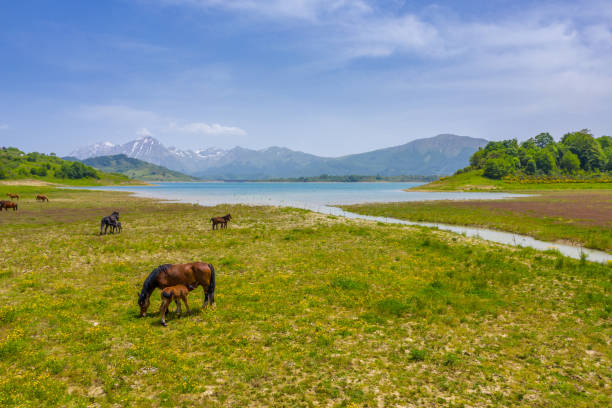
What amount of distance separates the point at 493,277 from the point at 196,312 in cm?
1885

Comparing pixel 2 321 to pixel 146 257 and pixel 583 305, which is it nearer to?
pixel 146 257

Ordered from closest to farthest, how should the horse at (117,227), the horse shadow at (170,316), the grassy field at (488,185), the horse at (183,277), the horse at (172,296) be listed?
the horse at (172,296)
the horse shadow at (170,316)
the horse at (183,277)
the horse at (117,227)
the grassy field at (488,185)

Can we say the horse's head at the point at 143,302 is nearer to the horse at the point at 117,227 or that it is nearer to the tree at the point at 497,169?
the horse at the point at 117,227

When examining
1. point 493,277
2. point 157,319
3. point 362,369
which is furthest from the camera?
point 493,277

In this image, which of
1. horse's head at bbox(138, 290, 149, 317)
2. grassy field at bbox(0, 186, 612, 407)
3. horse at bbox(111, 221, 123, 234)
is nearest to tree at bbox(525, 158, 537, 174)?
grassy field at bbox(0, 186, 612, 407)

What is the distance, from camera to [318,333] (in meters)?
13.5

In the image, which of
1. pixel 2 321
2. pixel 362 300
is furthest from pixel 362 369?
pixel 2 321

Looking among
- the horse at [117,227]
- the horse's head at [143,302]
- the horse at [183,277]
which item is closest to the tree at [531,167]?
the horse at [117,227]

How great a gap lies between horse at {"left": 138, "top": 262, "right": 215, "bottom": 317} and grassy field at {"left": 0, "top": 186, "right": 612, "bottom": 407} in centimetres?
121

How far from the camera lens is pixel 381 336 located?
13445 millimetres

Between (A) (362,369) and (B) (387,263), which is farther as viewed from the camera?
(B) (387,263)

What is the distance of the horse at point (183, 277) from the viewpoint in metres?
15.4

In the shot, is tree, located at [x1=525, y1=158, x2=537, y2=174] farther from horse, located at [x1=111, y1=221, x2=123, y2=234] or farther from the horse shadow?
the horse shadow

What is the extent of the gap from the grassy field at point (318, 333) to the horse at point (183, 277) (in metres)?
1.21
